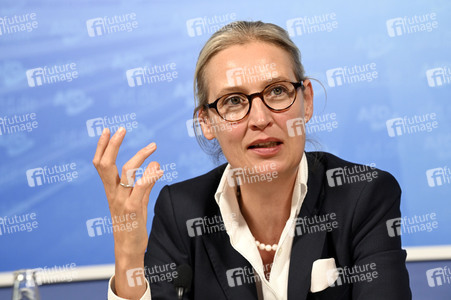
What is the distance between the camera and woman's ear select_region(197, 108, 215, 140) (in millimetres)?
1704

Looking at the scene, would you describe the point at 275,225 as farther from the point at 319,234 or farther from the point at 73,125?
the point at 73,125

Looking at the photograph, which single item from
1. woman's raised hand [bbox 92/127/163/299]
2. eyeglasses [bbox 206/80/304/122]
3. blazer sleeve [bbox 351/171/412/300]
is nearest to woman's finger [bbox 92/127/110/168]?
woman's raised hand [bbox 92/127/163/299]

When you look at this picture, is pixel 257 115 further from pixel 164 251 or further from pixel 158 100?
pixel 158 100

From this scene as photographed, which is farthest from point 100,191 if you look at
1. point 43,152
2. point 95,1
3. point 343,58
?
point 343,58

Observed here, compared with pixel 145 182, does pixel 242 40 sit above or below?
above

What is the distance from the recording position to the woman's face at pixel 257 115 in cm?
154

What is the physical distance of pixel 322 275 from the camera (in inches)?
61.5

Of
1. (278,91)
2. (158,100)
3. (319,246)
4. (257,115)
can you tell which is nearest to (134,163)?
(257,115)

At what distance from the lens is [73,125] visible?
3.24 metres

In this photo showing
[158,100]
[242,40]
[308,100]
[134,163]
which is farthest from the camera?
[158,100]

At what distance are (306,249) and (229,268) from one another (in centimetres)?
23

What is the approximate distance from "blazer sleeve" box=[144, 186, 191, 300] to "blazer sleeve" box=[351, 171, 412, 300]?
0.49 metres

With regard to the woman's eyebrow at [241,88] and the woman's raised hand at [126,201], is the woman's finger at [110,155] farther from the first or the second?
the woman's eyebrow at [241,88]

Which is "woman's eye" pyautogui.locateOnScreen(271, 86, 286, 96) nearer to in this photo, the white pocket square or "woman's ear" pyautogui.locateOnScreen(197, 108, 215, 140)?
"woman's ear" pyautogui.locateOnScreen(197, 108, 215, 140)
